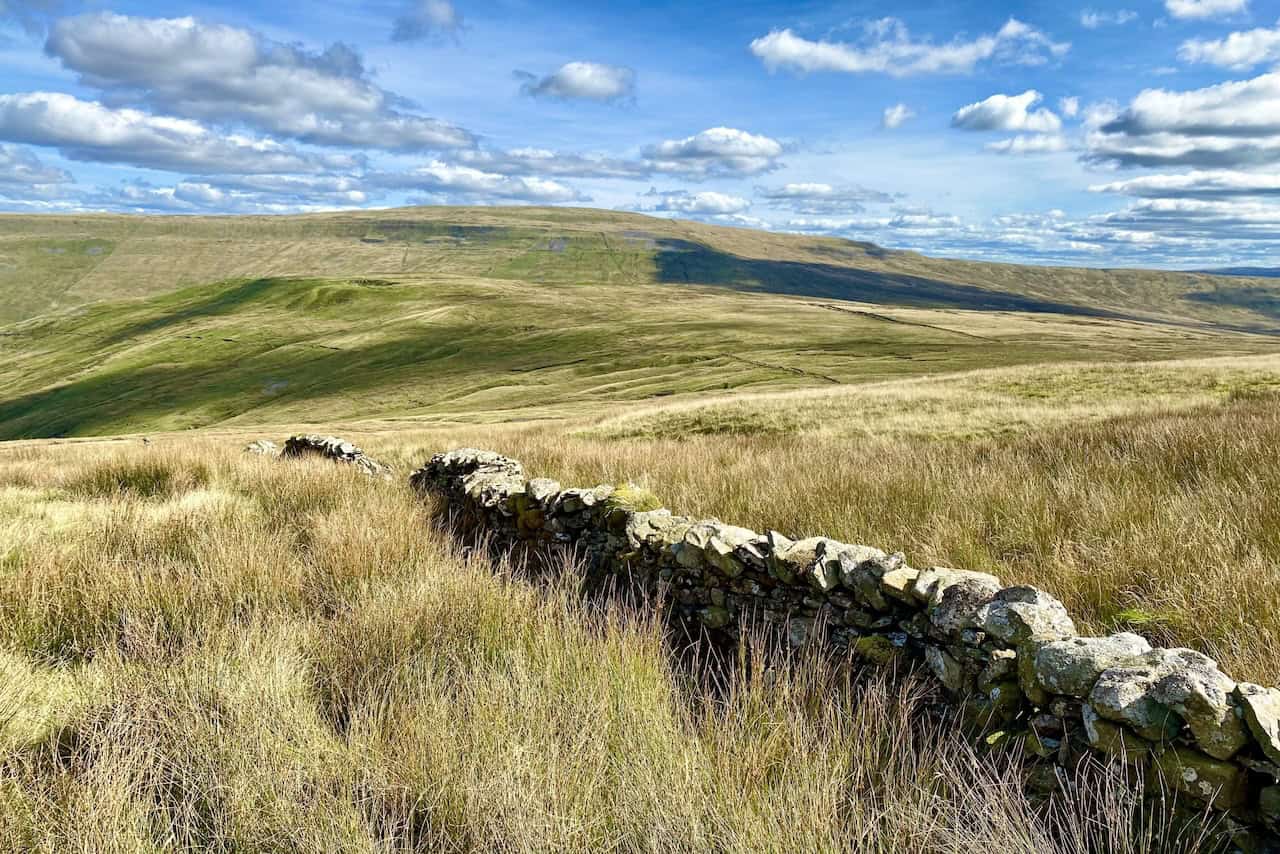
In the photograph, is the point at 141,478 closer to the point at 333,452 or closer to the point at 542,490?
the point at 333,452

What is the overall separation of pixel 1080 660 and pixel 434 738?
263 centimetres

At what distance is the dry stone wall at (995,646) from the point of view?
7.93ft

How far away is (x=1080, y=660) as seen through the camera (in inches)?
112

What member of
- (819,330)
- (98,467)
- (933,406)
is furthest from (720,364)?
(98,467)

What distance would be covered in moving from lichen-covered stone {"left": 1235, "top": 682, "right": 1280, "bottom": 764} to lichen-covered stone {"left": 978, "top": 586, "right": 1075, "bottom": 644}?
744 millimetres

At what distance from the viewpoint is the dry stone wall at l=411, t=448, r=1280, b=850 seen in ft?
7.93

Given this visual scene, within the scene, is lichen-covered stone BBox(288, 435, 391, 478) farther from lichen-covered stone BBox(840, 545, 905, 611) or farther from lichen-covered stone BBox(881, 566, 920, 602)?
lichen-covered stone BBox(881, 566, 920, 602)

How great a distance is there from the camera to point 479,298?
481 feet

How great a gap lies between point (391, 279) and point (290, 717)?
184 metres

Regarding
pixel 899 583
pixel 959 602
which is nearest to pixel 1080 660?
pixel 959 602

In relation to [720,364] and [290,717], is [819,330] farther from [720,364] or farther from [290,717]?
[290,717]

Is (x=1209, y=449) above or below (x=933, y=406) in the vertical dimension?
above

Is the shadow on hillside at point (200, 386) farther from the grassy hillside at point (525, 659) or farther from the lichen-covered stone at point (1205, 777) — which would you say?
the lichen-covered stone at point (1205, 777)

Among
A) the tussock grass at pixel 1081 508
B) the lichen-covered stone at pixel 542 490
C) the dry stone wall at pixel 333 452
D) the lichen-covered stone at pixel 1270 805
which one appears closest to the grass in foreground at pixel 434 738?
the lichen-covered stone at pixel 1270 805
